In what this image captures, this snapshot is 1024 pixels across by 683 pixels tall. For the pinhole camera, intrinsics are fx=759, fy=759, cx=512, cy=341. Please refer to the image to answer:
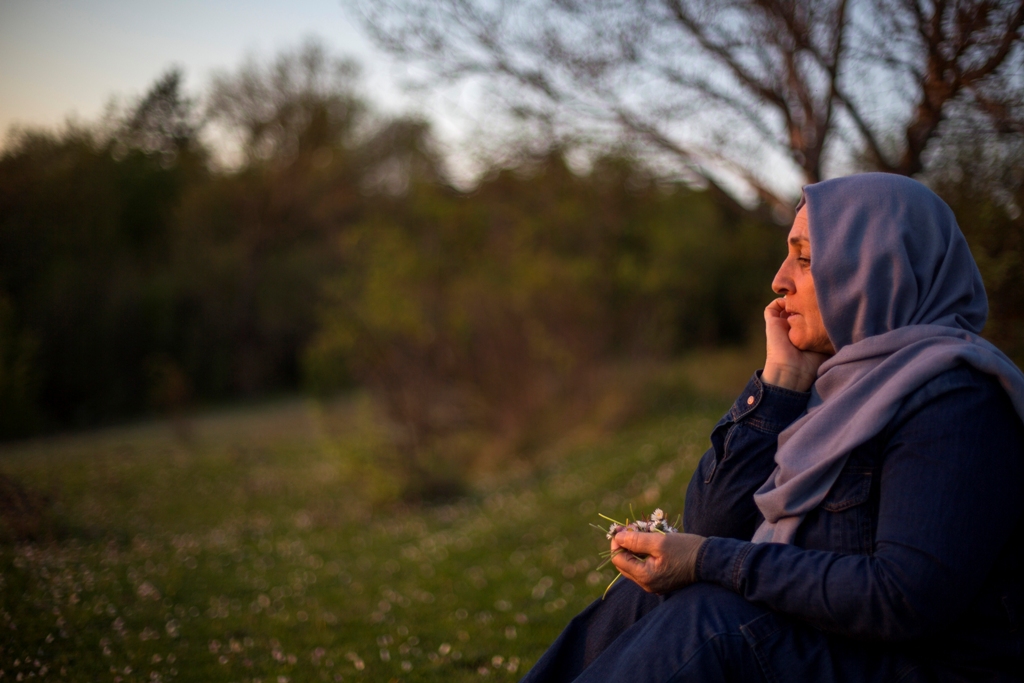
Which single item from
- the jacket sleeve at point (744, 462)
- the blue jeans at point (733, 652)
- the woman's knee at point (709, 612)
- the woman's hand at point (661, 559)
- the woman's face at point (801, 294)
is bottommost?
the blue jeans at point (733, 652)

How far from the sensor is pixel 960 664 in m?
1.62

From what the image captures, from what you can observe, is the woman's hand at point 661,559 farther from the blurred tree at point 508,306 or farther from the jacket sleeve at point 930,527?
the blurred tree at point 508,306

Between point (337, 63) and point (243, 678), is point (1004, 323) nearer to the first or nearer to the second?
point (243, 678)

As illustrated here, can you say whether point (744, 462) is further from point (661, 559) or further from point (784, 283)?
point (784, 283)

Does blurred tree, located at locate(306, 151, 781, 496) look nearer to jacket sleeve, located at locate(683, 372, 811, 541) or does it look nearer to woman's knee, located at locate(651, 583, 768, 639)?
jacket sleeve, located at locate(683, 372, 811, 541)

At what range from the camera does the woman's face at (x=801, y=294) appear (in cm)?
200

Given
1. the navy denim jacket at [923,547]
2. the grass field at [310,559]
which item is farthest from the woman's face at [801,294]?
the grass field at [310,559]

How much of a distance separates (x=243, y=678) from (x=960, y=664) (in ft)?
10.0

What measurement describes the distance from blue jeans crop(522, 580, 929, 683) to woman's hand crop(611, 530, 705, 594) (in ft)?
0.14

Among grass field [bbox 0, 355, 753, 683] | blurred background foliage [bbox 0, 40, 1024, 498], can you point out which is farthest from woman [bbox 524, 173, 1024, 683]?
blurred background foliage [bbox 0, 40, 1024, 498]

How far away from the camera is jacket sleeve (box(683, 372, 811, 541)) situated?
203 centimetres

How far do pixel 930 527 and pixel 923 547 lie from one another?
0.14 feet

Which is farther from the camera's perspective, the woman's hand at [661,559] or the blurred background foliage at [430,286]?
the blurred background foliage at [430,286]

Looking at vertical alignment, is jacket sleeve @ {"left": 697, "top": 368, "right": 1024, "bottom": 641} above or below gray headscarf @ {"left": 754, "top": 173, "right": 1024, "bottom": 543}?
below
